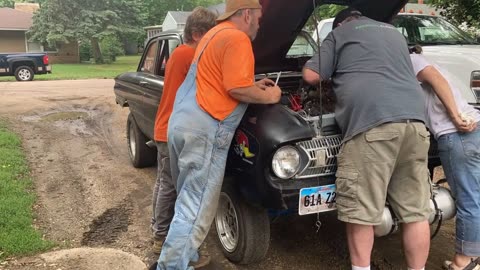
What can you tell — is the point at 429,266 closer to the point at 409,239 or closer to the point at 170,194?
the point at 409,239

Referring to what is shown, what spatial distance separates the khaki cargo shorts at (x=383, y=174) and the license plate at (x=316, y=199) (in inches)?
5.6

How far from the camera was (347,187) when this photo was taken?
3057 mm

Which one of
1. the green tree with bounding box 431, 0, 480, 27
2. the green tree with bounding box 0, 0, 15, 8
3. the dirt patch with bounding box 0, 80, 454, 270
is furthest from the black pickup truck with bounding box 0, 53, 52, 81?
the green tree with bounding box 0, 0, 15, 8

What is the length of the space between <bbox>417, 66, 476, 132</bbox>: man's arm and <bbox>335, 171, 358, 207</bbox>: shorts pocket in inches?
34.4

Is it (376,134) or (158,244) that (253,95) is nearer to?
(376,134)

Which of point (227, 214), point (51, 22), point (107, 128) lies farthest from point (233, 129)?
point (51, 22)

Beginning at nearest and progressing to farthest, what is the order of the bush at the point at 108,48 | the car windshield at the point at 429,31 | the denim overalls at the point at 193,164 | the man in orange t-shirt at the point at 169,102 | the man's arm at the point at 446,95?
the denim overalls at the point at 193,164 < the man's arm at the point at 446,95 < the man in orange t-shirt at the point at 169,102 < the car windshield at the point at 429,31 < the bush at the point at 108,48

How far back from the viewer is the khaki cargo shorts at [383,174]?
2.98 m

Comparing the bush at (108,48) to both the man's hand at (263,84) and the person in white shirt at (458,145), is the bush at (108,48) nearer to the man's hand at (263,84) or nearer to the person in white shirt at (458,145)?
the man's hand at (263,84)

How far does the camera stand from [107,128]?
9625 mm

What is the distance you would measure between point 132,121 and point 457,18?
743 centimetres

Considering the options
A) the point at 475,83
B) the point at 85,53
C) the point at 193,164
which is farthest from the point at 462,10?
the point at 85,53

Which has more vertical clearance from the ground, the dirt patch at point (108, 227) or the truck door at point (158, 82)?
the truck door at point (158, 82)

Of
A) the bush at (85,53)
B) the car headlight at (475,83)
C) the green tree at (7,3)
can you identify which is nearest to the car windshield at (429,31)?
the car headlight at (475,83)
